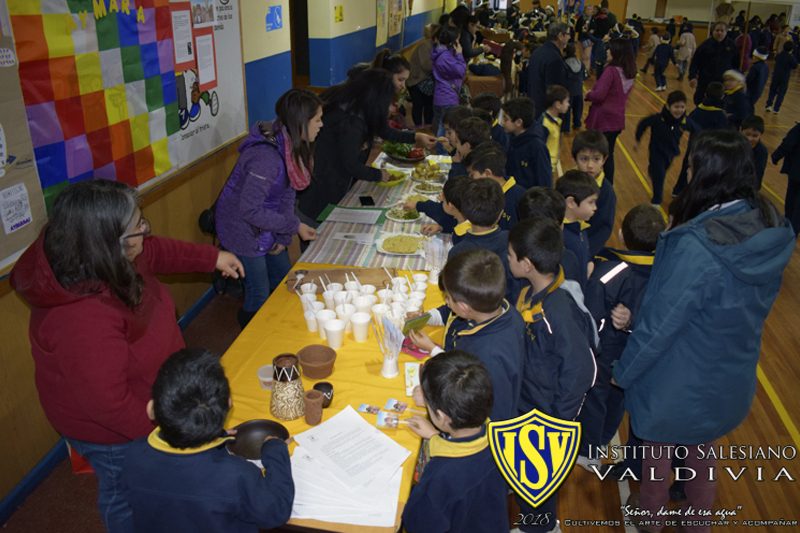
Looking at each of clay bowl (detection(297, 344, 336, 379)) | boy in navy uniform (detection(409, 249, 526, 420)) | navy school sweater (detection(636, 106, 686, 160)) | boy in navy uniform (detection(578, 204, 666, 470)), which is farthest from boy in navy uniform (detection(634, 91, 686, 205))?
clay bowl (detection(297, 344, 336, 379))

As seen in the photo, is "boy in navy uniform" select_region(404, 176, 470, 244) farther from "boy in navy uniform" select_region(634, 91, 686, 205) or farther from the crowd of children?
"boy in navy uniform" select_region(634, 91, 686, 205)

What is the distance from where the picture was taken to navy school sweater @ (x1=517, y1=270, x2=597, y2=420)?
7.23 feet

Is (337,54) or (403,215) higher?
(337,54)

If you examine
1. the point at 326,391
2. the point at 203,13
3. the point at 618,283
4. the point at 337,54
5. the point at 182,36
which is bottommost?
the point at 326,391

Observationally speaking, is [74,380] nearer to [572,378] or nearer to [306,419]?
[306,419]

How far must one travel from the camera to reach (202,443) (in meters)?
1.56

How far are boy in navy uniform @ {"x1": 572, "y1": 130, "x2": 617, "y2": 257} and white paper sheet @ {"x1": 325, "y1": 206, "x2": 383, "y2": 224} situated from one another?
4.47 ft

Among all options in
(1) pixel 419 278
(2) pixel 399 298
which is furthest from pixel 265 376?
(1) pixel 419 278

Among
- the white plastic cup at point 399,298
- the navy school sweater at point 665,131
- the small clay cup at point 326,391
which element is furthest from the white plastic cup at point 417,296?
the navy school sweater at point 665,131

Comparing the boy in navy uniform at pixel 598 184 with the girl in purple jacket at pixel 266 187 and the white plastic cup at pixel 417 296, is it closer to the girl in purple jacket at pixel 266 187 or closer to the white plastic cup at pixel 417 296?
the white plastic cup at pixel 417 296

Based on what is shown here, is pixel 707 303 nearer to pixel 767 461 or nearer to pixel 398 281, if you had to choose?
pixel 398 281

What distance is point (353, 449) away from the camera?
1.98m

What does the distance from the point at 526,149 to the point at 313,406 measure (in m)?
2.79

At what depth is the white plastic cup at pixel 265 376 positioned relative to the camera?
7.41 feet
